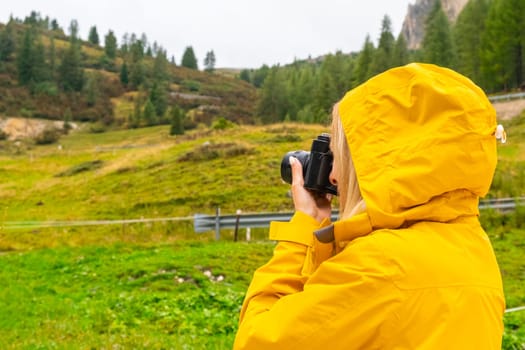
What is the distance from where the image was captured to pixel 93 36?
578 ft

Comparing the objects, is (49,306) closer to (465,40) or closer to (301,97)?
(465,40)

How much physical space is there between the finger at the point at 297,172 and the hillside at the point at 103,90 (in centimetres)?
9291

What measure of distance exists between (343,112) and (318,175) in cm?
42

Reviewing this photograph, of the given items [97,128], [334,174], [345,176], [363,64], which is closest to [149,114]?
[97,128]

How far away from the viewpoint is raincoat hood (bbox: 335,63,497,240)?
1.88 m

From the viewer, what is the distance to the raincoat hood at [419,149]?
1.88 m

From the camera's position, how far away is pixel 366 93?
2.04 metres

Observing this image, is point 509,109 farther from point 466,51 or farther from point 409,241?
point 409,241

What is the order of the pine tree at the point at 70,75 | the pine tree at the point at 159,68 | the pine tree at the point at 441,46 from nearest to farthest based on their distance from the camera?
the pine tree at the point at 441,46 → the pine tree at the point at 70,75 → the pine tree at the point at 159,68

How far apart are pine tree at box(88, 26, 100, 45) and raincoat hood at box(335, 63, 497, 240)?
609ft

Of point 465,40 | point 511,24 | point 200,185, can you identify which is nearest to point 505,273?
point 200,185

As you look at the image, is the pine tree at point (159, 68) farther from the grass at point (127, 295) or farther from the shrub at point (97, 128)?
the grass at point (127, 295)

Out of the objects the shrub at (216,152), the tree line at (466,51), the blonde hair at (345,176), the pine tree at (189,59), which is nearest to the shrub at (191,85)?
the pine tree at (189,59)

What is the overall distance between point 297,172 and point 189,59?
16914 centimetres
